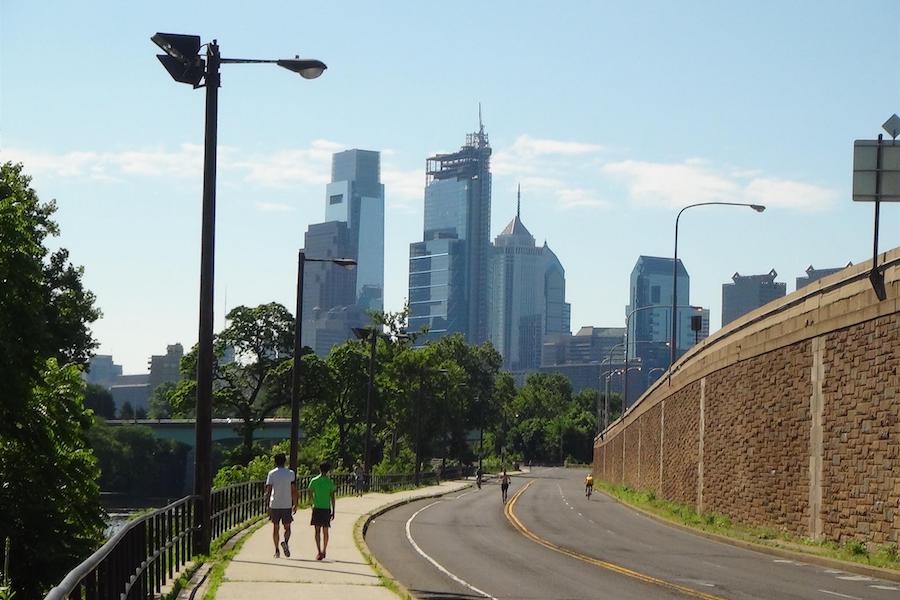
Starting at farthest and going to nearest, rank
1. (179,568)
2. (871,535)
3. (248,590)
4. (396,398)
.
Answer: (396,398) < (871,535) < (179,568) < (248,590)

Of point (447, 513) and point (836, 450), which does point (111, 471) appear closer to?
point (447, 513)

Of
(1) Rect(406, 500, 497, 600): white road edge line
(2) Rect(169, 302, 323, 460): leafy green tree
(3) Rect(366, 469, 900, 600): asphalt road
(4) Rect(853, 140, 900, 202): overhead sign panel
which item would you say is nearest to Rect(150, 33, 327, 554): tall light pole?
(3) Rect(366, 469, 900, 600): asphalt road

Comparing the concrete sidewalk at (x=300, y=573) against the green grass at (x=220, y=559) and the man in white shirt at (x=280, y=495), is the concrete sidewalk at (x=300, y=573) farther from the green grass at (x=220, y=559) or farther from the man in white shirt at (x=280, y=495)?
the man in white shirt at (x=280, y=495)

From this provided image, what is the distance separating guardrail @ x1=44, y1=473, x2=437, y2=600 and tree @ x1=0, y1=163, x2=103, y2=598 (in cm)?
307

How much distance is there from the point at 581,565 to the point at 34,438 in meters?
11.6

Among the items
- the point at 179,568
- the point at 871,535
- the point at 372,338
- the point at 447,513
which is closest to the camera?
the point at 179,568

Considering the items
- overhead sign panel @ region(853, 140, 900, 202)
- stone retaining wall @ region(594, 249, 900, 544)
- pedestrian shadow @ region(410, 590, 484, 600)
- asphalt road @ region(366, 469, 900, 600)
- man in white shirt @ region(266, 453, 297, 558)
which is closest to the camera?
pedestrian shadow @ region(410, 590, 484, 600)

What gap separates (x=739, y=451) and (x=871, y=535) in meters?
13.4

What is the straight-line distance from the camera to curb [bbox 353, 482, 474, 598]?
2092cm

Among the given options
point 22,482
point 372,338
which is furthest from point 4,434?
point 372,338

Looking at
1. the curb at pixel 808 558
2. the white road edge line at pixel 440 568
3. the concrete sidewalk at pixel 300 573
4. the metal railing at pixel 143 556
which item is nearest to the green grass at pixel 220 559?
the concrete sidewalk at pixel 300 573

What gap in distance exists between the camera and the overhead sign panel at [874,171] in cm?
3193

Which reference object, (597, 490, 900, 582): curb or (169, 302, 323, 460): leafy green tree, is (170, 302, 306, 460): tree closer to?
(169, 302, 323, 460): leafy green tree

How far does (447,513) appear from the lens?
170 ft
